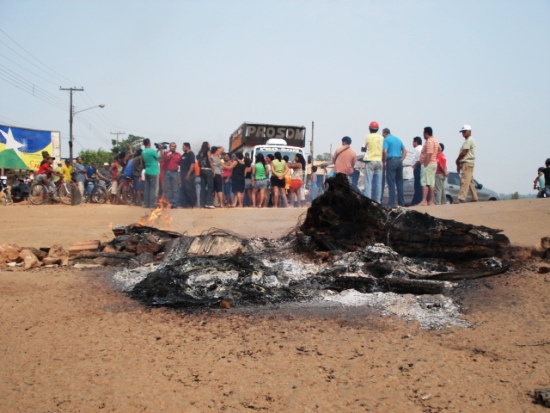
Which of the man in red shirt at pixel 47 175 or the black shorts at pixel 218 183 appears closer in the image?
the black shorts at pixel 218 183

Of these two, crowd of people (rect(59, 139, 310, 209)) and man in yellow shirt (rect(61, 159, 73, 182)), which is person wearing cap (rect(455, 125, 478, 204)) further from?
man in yellow shirt (rect(61, 159, 73, 182))

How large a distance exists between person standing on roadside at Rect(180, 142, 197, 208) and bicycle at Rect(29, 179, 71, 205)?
480 centimetres

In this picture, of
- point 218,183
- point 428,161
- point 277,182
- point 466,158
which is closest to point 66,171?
point 218,183

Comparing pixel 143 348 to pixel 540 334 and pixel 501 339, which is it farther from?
pixel 540 334

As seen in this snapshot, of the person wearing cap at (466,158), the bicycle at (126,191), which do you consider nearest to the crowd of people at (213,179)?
the bicycle at (126,191)

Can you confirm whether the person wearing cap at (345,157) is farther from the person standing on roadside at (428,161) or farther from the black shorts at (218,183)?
the black shorts at (218,183)

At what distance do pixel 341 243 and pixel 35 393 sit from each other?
411 cm

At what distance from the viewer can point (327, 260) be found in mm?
6223

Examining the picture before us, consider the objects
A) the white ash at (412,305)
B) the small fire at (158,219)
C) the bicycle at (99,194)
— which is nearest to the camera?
the white ash at (412,305)

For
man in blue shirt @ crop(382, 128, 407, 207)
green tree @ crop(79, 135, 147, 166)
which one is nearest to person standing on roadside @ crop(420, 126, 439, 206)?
man in blue shirt @ crop(382, 128, 407, 207)

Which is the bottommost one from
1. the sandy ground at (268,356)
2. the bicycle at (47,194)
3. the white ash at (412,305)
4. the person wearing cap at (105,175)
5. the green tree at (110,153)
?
the sandy ground at (268,356)

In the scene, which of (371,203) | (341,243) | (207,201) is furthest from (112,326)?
(207,201)

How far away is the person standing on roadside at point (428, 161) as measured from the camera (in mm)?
11656

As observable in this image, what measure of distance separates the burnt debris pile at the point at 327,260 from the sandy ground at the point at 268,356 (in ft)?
1.35
